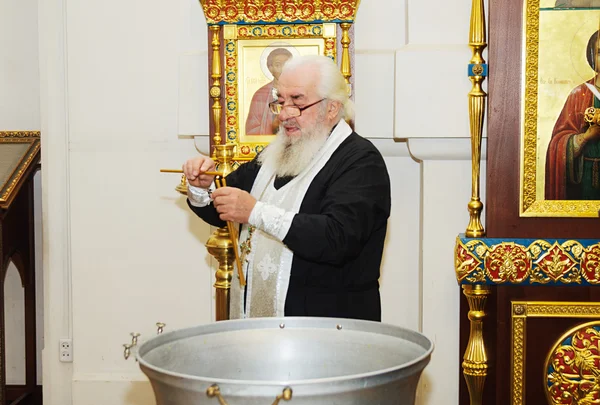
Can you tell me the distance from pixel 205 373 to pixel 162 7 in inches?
109

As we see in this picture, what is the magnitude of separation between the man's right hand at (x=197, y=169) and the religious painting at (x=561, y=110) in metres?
1.35

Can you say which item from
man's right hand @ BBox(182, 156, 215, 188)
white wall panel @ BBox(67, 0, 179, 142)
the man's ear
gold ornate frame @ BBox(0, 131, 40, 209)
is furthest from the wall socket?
the man's ear

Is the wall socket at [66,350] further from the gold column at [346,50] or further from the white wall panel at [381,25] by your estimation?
the white wall panel at [381,25]

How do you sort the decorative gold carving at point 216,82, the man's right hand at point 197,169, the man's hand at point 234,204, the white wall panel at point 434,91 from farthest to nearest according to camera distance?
the decorative gold carving at point 216,82, the white wall panel at point 434,91, the man's right hand at point 197,169, the man's hand at point 234,204

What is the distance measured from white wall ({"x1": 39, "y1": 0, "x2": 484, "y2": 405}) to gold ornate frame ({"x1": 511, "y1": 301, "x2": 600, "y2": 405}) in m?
0.61

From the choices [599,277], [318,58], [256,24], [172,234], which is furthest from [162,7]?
[599,277]

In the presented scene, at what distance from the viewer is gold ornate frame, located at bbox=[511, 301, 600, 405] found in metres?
3.52

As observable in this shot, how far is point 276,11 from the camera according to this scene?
4.02 m

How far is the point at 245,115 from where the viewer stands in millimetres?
4109

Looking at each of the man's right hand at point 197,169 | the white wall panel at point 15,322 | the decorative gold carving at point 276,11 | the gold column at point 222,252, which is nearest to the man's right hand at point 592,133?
the decorative gold carving at point 276,11

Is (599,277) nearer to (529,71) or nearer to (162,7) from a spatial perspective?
(529,71)

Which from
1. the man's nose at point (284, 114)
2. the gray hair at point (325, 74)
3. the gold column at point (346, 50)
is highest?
the gold column at point (346, 50)

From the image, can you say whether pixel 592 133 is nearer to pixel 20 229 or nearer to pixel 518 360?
pixel 518 360

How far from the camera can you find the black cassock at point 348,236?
2.84 m
